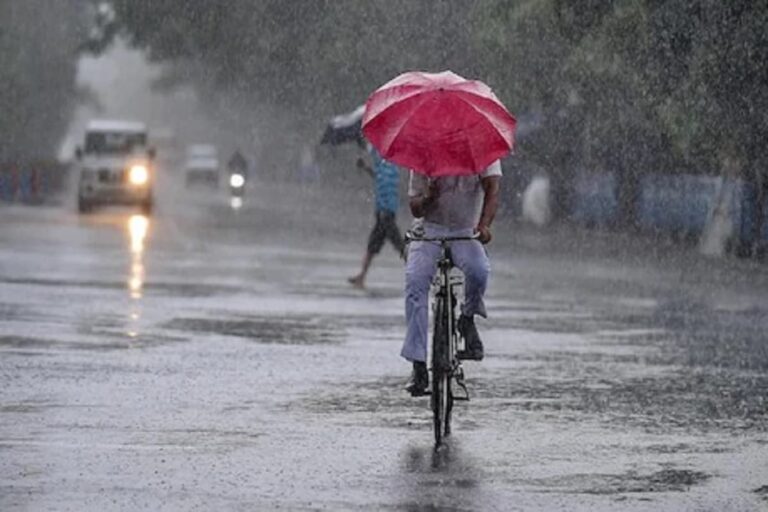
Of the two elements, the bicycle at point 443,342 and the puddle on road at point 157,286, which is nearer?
the bicycle at point 443,342

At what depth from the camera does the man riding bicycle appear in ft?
40.2

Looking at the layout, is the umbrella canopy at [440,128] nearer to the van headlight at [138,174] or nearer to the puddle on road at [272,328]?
the puddle on road at [272,328]

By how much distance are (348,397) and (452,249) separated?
1.87 meters

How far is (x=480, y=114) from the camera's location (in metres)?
12.2

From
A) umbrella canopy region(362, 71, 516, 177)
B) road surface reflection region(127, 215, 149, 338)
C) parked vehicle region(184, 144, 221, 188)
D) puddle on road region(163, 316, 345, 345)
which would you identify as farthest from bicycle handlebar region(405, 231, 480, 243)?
parked vehicle region(184, 144, 221, 188)

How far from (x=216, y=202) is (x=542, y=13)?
110ft

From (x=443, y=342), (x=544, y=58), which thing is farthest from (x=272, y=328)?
(x=544, y=58)

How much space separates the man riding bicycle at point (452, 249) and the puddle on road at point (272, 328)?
547 cm

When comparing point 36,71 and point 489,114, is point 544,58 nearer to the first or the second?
point 489,114

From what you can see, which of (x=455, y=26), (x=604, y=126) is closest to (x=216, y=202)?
(x=455, y=26)

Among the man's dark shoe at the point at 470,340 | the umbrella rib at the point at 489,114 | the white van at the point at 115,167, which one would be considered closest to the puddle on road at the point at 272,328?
the man's dark shoe at the point at 470,340

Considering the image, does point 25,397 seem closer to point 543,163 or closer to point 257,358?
point 257,358

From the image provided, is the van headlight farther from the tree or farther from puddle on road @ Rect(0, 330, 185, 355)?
puddle on road @ Rect(0, 330, 185, 355)

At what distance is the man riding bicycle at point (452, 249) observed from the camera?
12258mm
